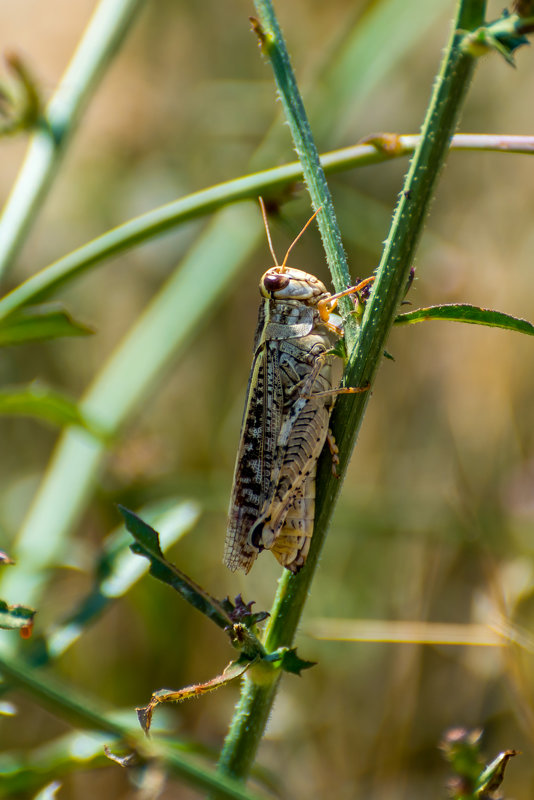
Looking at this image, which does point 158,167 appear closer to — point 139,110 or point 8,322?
point 139,110

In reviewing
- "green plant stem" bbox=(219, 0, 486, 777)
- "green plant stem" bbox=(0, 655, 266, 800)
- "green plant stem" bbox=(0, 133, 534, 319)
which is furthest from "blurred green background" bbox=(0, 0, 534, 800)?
"green plant stem" bbox=(0, 655, 266, 800)

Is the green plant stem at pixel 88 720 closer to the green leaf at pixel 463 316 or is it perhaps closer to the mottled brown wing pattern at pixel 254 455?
the green leaf at pixel 463 316

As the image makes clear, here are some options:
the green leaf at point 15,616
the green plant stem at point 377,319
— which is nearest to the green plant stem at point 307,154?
the green plant stem at point 377,319

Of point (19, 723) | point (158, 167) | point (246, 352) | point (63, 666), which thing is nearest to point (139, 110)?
point (158, 167)

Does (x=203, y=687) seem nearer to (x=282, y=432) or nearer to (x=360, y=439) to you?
(x=282, y=432)

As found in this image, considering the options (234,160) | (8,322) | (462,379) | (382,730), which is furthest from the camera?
(234,160)
